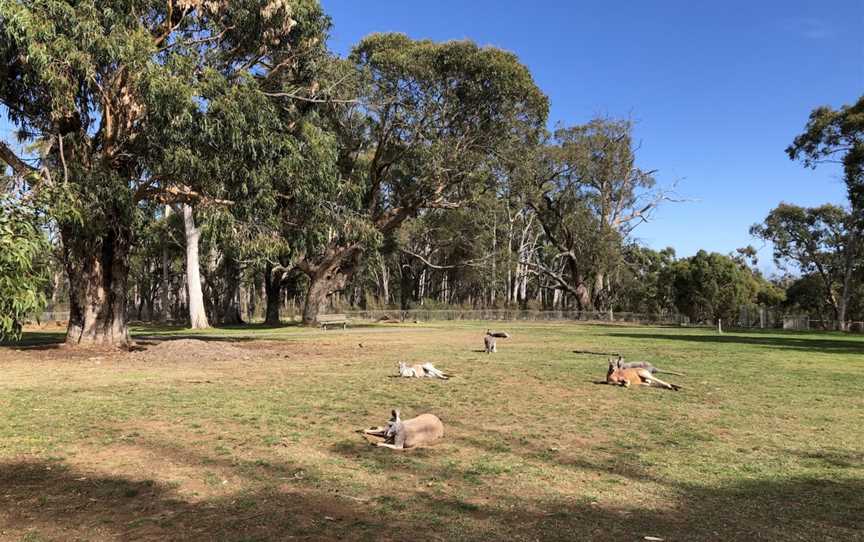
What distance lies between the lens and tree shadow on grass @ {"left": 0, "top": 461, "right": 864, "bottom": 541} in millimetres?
4586

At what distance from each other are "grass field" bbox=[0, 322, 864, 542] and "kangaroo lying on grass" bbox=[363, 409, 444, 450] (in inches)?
6.5

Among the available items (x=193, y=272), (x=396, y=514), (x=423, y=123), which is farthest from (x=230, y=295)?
(x=396, y=514)

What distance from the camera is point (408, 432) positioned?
7.10 meters

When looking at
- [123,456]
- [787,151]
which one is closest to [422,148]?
[787,151]

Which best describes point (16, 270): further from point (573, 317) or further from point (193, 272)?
point (573, 317)

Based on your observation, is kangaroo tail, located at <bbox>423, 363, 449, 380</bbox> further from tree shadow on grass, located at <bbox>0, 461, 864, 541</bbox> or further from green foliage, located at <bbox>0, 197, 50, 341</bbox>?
green foliage, located at <bbox>0, 197, 50, 341</bbox>

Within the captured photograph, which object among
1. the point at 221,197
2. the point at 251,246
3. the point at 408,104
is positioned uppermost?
the point at 408,104

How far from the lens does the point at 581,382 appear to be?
12805 millimetres

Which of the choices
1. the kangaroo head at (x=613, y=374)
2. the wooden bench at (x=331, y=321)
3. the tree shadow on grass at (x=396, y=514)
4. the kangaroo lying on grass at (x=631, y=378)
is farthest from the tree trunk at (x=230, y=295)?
the tree shadow on grass at (x=396, y=514)

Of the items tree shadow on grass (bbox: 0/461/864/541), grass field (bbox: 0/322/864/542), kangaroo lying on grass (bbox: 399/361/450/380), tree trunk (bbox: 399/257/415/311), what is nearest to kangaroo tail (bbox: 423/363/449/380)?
kangaroo lying on grass (bbox: 399/361/450/380)

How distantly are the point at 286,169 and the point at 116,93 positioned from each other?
15.5 ft

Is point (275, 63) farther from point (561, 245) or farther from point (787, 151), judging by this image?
point (561, 245)

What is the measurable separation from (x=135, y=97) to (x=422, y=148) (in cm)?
1785

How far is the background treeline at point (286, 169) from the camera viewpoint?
49.1 feet
